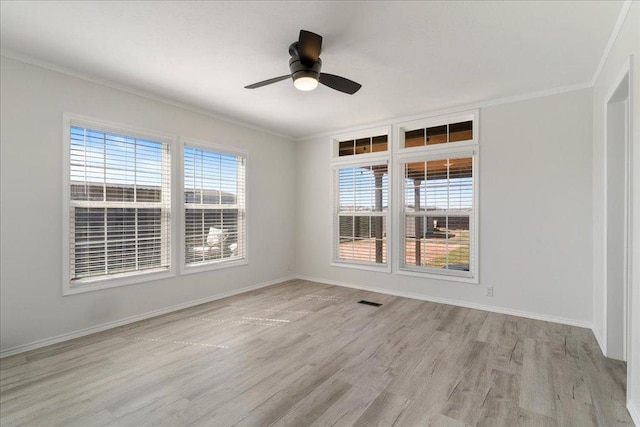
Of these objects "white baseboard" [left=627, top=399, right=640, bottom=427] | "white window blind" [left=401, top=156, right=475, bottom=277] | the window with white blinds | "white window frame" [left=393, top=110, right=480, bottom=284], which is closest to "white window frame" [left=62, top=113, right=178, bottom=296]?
the window with white blinds

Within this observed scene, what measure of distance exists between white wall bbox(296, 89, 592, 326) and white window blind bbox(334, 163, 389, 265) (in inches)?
43.6

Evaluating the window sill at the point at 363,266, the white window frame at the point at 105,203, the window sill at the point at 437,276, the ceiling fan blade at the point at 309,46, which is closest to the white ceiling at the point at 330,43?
the ceiling fan blade at the point at 309,46

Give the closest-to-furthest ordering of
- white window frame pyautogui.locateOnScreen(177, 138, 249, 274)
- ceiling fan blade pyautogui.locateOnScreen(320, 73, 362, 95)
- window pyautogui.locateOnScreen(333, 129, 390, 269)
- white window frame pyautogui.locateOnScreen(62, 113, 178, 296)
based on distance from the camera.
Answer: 1. ceiling fan blade pyautogui.locateOnScreen(320, 73, 362, 95)
2. white window frame pyautogui.locateOnScreen(62, 113, 178, 296)
3. white window frame pyautogui.locateOnScreen(177, 138, 249, 274)
4. window pyautogui.locateOnScreen(333, 129, 390, 269)

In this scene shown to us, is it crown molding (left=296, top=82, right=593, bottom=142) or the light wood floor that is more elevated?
crown molding (left=296, top=82, right=593, bottom=142)

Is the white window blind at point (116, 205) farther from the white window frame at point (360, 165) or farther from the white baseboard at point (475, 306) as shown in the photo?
the white baseboard at point (475, 306)

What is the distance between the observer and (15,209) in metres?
2.78

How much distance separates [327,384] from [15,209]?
10.5 feet

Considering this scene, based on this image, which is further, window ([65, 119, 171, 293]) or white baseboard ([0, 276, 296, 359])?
window ([65, 119, 171, 293])

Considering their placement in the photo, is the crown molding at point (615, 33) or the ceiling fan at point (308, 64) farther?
the ceiling fan at point (308, 64)

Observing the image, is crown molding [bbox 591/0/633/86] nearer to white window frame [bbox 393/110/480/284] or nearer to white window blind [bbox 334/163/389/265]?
white window frame [bbox 393/110/480/284]

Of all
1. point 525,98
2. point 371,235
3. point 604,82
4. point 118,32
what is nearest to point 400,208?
point 371,235

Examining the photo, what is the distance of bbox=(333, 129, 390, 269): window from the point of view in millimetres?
4977

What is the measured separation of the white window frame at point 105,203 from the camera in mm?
3068

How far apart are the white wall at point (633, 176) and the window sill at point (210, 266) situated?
437 cm
